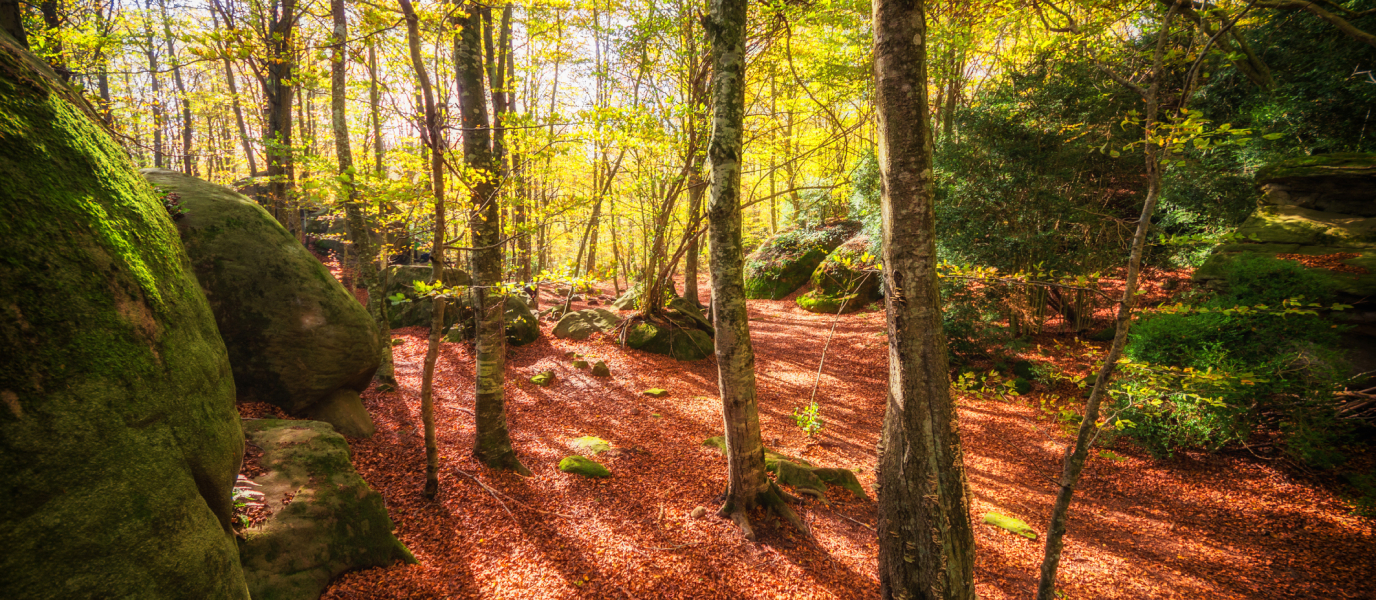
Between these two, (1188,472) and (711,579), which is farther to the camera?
(1188,472)

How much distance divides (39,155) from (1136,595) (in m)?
8.52

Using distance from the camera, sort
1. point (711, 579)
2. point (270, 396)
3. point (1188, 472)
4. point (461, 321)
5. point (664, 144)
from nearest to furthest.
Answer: point (711, 579) → point (270, 396) → point (1188, 472) → point (664, 144) → point (461, 321)

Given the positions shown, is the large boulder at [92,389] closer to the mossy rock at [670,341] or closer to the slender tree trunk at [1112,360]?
the slender tree trunk at [1112,360]

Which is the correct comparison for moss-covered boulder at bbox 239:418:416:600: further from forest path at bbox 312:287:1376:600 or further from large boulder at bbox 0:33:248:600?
large boulder at bbox 0:33:248:600

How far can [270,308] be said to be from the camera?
5484 millimetres

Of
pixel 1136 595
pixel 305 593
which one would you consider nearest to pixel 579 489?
pixel 305 593

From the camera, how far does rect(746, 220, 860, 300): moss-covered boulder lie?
706 inches

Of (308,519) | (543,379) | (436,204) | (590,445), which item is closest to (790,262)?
(543,379)

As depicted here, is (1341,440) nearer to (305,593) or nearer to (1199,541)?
(1199,541)

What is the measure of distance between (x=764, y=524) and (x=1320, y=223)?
9.80 meters

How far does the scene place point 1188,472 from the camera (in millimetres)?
6613

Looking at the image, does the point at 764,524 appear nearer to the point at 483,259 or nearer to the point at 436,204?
the point at 483,259

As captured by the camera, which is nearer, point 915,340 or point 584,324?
point 915,340

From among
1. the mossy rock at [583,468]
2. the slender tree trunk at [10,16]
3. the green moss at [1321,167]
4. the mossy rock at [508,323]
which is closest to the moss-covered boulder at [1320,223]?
the green moss at [1321,167]
